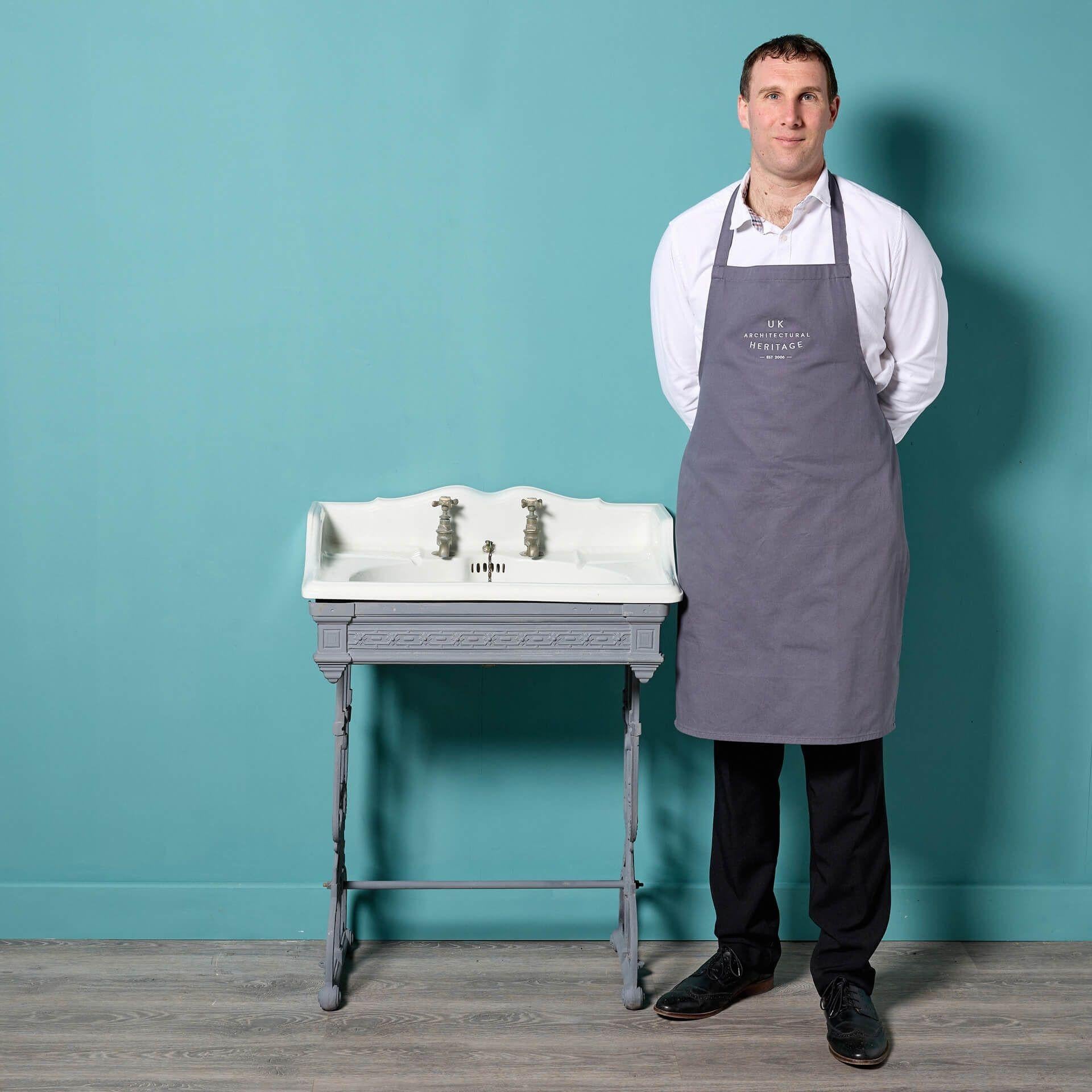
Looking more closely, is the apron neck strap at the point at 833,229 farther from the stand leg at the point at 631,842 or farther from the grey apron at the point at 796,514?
the stand leg at the point at 631,842

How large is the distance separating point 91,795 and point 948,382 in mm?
2000

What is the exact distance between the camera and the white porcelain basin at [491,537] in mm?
2203

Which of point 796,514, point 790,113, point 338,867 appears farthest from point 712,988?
point 790,113

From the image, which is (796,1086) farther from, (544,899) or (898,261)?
(898,261)

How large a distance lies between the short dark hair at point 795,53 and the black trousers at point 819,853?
1154 millimetres

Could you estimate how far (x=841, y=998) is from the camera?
2043mm

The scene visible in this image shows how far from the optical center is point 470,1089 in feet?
6.14

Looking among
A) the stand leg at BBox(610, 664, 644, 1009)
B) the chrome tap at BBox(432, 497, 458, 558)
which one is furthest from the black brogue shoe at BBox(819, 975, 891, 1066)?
the chrome tap at BBox(432, 497, 458, 558)

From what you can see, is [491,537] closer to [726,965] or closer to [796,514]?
[796,514]

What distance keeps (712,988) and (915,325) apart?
1.27 meters

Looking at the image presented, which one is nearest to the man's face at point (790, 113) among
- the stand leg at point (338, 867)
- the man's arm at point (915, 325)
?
the man's arm at point (915, 325)

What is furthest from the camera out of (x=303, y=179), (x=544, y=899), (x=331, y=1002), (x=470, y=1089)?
(x=544, y=899)

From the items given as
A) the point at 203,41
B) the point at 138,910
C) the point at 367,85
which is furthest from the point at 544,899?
the point at 203,41

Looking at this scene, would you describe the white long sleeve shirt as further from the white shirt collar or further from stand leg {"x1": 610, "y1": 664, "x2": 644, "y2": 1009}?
stand leg {"x1": 610, "y1": 664, "x2": 644, "y2": 1009}
